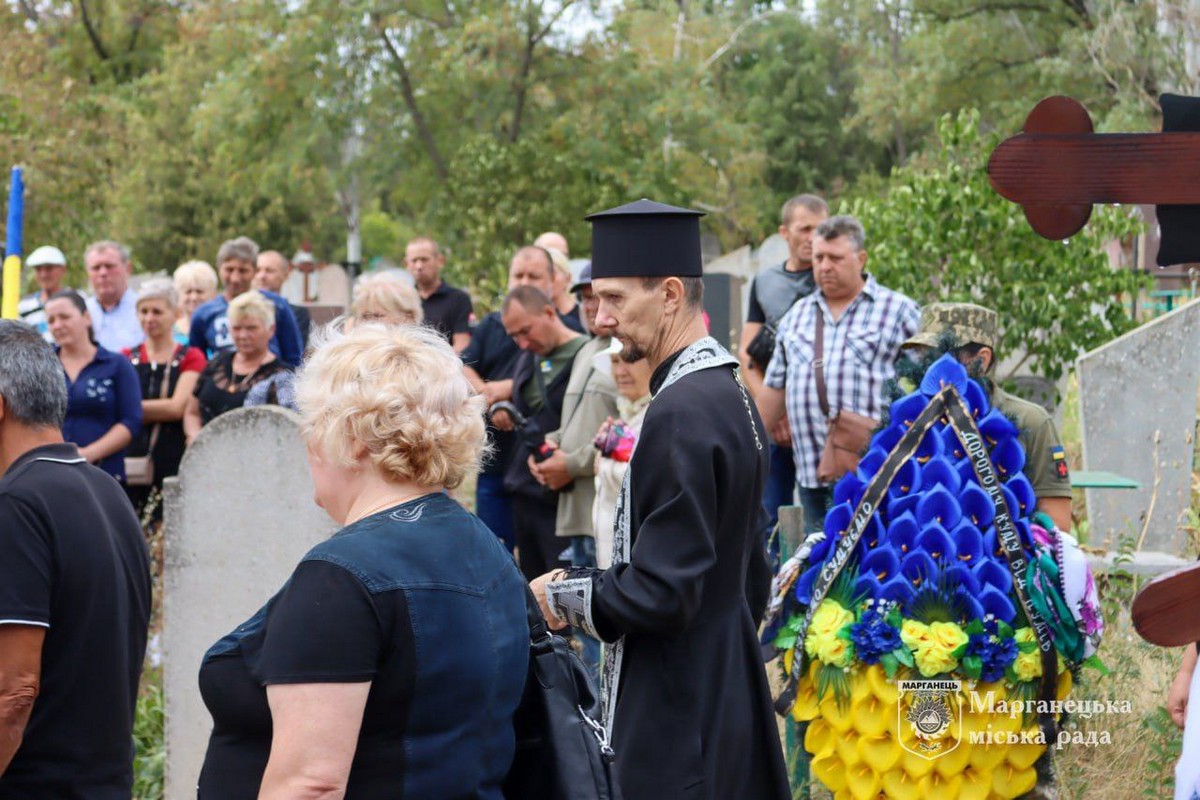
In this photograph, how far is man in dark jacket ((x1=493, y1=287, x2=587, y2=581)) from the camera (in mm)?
6285

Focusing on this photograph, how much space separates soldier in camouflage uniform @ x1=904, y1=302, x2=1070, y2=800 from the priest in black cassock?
1.79m

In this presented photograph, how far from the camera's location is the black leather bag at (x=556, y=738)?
252 centimetres

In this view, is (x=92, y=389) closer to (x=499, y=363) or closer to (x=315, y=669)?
(x=499, y=363)

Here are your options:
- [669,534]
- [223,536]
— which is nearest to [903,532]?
[669,534]

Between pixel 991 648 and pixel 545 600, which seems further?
pixel 991 648

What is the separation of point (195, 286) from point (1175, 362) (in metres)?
5.97

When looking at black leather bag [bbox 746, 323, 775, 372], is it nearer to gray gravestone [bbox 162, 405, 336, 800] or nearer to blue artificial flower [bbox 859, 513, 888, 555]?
blue artificial flower [bbox 859, 513, 888, 555]

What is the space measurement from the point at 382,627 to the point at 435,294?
683 centimetres

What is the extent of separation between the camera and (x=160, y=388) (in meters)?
7.75

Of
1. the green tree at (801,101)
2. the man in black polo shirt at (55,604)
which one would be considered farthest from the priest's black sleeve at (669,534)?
the green tree at (801,101)

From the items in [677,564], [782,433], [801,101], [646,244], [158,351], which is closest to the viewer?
→ [677,564]

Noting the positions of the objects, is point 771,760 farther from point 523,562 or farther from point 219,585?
point 523,562

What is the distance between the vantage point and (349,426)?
7.94 ft

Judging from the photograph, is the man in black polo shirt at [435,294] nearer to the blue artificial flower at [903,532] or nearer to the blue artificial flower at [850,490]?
the blue artificial flower at [850,490]
